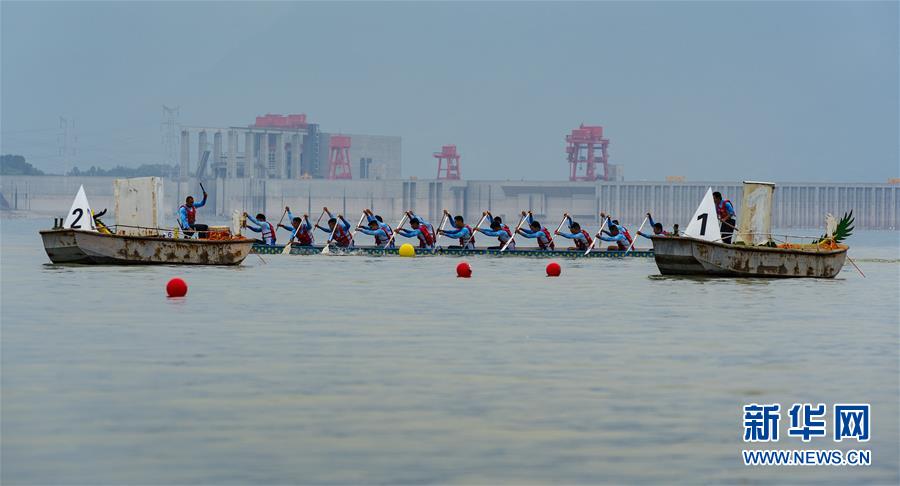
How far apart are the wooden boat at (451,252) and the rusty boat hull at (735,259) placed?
48.9 ft

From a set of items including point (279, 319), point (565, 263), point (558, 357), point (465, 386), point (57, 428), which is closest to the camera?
point (57, 428)

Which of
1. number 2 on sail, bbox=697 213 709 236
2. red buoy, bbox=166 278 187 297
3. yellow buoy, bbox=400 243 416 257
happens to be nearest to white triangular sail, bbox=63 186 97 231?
red buoy, bbox=166 278 187 297

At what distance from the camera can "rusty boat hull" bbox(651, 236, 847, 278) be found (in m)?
46.8

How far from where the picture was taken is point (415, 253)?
64000mm

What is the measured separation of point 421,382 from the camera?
21.6m

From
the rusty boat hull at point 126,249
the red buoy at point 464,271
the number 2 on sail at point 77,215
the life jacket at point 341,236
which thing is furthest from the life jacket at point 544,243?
the number 2 on sail at point 77,215

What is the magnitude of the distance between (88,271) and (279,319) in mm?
17954

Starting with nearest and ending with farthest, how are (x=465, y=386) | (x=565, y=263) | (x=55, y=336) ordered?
1. (x=465, y=386)
2. (x=55, y=336)
3. (x=565, y=263)

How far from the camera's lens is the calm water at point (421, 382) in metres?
15.6

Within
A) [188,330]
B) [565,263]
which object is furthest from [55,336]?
[565,263]

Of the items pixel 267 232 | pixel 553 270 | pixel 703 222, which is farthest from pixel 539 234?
pixel 703 222

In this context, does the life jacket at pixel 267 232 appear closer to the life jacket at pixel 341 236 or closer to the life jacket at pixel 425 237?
the life jacket at pixel 341 236

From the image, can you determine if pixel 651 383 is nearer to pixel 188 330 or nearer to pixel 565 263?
pixel 188 330

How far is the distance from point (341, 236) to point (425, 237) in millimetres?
3806
